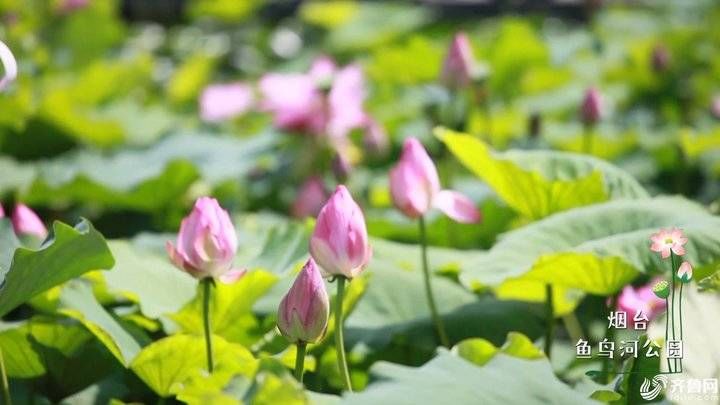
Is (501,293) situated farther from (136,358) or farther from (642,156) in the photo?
(642,156)

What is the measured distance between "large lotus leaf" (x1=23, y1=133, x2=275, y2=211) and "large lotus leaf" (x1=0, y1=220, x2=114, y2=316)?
3.07 ft

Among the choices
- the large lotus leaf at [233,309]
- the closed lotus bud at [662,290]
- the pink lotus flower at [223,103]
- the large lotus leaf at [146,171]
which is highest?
the closed lotus bud at [662,290]

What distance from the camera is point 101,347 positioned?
1.36 m

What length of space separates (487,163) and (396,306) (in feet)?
0.67

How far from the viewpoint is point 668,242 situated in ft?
4.04

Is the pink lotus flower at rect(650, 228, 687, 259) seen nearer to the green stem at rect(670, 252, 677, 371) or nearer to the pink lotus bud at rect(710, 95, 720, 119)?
the green stem at rect(670, 252, 677, 371)

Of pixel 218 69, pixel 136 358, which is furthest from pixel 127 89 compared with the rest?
pixel 136 358

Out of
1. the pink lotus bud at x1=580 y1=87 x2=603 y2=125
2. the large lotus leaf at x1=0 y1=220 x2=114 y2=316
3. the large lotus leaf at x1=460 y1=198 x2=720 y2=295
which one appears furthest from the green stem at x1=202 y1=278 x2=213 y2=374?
the pink lotus bud at x1=580 y1=87 x2=603 y2=125

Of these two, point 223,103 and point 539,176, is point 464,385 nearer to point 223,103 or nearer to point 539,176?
point 539,176

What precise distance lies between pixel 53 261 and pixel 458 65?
1093mm

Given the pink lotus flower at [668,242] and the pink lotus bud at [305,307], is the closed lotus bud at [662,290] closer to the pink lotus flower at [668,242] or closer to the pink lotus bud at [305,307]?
the pink lotus flower at [668,242]


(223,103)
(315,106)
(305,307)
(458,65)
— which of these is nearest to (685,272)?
(305,307)

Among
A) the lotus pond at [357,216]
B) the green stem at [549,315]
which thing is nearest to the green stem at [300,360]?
the lotus pond at [357,216]

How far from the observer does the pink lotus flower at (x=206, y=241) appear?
48.0 inches
